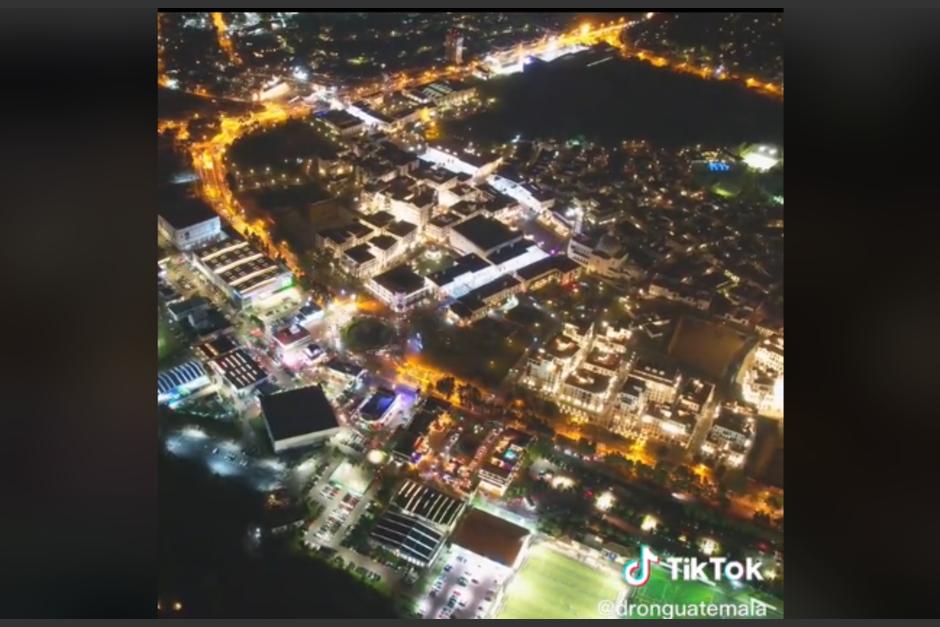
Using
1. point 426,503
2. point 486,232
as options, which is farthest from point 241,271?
point 426,503

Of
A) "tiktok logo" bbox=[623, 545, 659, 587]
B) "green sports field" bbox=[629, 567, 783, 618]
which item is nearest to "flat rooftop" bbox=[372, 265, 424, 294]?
"tiktok logo" bbox=[623, 545, 659, 587]

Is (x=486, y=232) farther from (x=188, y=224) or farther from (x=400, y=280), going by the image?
(x=188, y=224)

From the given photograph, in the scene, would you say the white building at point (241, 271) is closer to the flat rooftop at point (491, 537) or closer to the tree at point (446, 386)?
the tree at point (446, 386)

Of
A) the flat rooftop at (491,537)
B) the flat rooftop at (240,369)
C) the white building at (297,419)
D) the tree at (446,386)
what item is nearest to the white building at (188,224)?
the flat rooftop at (240,369)
